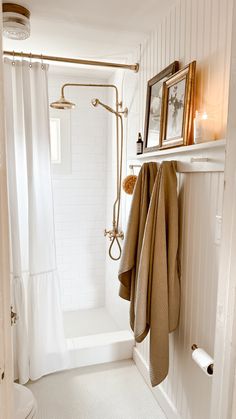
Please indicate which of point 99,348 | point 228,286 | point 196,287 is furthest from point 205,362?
point 99,348

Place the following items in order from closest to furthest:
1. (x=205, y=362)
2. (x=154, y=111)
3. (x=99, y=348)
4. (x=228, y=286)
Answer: (x=228, y=286), (x=205, y=362), (x=154, y=111), (x=99, y=348)

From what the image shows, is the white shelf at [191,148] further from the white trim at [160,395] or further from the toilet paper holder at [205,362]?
the white trim at [160,395]

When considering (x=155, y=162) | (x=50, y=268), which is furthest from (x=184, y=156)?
(x=50, y=268)

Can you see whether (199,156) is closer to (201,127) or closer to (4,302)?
(201,127)

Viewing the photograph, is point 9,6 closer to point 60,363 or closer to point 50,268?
point 50,268

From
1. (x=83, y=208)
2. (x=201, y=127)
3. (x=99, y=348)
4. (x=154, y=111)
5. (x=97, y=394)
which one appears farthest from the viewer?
(x=83, y=208)

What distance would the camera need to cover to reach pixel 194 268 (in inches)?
57.3

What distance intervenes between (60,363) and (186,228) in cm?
146

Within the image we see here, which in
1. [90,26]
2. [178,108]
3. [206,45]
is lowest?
[178,108]

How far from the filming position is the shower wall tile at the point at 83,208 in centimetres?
297

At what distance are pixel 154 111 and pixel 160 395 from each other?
1807 mm

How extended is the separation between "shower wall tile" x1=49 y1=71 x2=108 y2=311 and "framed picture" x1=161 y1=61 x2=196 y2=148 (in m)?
1.49

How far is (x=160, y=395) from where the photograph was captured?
1849 millimetres

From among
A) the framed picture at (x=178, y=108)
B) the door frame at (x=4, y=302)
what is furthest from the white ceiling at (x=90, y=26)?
the door frame at (x=4, y=302)
